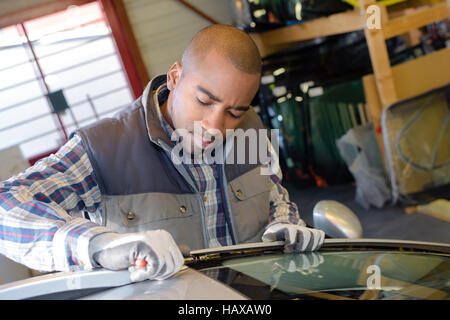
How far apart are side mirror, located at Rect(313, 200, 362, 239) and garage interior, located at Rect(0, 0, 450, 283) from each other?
149cm

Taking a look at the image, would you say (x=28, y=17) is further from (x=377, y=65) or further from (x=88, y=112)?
(x=377, y=65)

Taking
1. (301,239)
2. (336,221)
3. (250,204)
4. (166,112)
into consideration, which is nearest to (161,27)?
(166,112)

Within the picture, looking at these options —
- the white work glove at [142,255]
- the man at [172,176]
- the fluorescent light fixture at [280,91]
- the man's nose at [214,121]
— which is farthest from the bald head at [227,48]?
the fluorescent light fixture at [280,91]

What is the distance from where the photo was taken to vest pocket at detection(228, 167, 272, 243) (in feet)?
4.95

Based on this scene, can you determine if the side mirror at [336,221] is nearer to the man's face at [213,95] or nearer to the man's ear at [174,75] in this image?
the man's face at [213,95]

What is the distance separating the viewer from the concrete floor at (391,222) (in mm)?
2764

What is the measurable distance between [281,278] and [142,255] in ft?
0.84

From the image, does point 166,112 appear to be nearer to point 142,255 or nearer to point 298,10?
point 142,255

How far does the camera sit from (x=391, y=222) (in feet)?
10.0

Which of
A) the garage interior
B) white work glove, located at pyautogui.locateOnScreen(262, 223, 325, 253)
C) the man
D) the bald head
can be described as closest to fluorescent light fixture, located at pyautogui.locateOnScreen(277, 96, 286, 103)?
the garage interior

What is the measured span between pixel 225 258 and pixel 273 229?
313 millimetres

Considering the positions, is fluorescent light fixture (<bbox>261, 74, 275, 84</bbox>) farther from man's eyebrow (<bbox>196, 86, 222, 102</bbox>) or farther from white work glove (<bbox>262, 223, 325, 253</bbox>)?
white work glove (<bbox>262, 223, 325, 253</bbox>)
